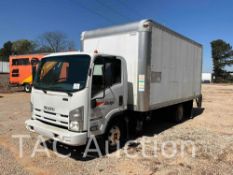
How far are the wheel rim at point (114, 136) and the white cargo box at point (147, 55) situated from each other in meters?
0.80

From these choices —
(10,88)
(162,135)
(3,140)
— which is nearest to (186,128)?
(162,135)

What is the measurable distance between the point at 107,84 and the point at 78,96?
2.78ft

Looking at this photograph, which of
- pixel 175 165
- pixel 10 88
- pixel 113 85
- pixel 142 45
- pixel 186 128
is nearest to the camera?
pixel 175 165

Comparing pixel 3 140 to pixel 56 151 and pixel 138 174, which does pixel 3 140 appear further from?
pixel 138 174

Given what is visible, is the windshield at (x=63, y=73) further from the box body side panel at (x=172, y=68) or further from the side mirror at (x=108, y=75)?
the box body side panel at (x=172, y=68)

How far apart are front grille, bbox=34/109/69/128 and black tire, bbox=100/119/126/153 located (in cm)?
104

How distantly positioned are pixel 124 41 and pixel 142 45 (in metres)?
0.57

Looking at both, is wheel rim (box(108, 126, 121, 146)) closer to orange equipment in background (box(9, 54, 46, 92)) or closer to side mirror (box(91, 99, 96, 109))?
side mirror (box(91, 99, 96, 109))

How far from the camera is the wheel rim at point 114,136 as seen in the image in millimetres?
5838

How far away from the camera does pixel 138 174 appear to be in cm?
473

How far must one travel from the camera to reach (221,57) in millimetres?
81625

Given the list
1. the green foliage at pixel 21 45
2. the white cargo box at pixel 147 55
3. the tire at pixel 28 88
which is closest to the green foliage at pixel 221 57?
the green foliage at pixel 21 45

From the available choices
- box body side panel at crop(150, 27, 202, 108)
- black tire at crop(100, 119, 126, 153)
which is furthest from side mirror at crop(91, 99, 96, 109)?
box body side panel at crop(150, 27, 202, 108)

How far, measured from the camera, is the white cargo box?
6281 mm
